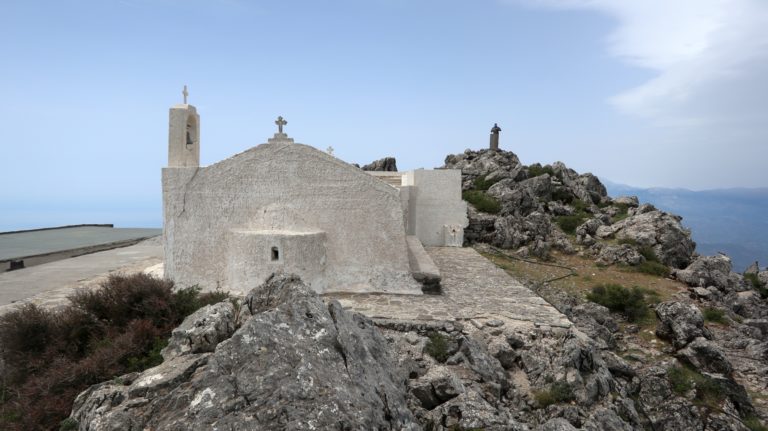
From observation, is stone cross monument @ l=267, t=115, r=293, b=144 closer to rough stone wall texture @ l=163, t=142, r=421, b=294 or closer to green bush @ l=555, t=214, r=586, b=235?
rough stone wall texture @ l=163, t=142, r=421, b=294

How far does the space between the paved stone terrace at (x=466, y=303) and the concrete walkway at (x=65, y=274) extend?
703cm

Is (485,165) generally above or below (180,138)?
above

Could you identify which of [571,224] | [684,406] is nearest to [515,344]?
[684,406]

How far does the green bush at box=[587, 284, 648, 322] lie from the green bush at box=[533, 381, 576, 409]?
8.32 m

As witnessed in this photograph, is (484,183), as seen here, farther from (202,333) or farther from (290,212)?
(202,333)

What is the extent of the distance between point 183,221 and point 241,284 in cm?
211

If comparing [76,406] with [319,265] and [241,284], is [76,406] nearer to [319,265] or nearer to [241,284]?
[241,284]

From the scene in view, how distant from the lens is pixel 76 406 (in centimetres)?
498

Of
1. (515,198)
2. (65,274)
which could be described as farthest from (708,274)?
(65,274)

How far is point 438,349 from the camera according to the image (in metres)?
7.45

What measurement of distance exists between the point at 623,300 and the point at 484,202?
9.84 meters

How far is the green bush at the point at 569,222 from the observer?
915 inches

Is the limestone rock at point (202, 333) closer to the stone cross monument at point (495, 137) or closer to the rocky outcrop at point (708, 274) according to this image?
the rocky outcrop at point (708, 274)

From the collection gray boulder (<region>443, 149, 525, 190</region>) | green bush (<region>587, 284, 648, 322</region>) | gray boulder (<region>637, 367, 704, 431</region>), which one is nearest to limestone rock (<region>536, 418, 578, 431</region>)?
gray boulder (<region>637, 367, 704, 431</region>)
